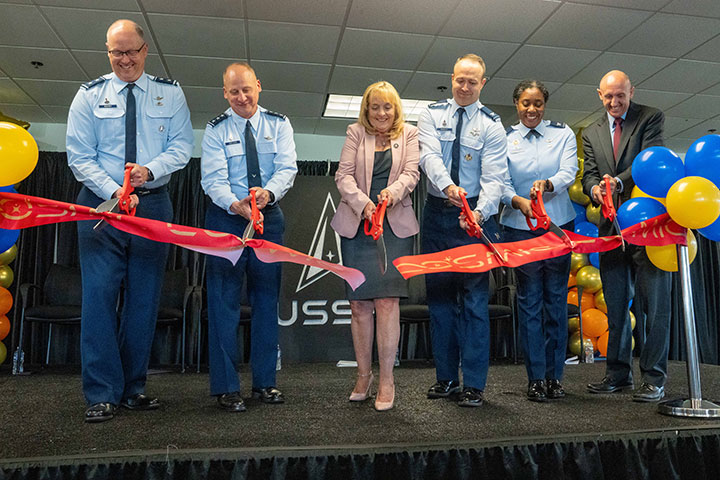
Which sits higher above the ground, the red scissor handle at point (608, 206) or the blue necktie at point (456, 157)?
the blue necktie at point (456, 157)

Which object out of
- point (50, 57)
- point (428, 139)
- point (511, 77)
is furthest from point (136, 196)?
point (511, 77)

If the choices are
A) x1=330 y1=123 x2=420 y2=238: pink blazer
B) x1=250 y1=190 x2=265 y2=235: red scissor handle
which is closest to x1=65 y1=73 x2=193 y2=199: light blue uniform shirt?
x1=250 y1=190 x2=265 y2=235: red scissor handle

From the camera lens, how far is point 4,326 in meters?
5.02

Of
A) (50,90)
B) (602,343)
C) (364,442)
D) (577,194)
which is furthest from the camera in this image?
(50,90)

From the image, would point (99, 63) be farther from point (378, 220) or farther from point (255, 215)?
point (378, 220)

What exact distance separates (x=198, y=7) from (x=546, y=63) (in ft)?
10.6

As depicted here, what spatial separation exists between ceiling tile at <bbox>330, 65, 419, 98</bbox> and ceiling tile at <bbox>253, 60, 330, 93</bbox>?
11cm

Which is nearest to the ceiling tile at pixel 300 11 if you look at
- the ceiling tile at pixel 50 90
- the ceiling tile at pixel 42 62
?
the ceiling tile at pixel 42 62

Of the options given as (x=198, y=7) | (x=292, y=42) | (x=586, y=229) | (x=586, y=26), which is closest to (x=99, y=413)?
(x=198, y=7)

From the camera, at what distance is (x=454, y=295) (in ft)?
8.55

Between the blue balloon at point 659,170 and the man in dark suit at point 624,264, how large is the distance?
7.8 inches

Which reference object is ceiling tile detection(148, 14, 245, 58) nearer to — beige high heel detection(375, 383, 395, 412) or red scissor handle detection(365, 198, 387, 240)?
red scissor handle detection(365, 198, 387, 240)

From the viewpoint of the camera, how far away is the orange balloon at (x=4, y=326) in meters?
4.98

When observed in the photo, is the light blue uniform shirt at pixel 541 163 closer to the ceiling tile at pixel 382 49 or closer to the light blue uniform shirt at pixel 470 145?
the light blue uniform shirt at pixel 470 145
